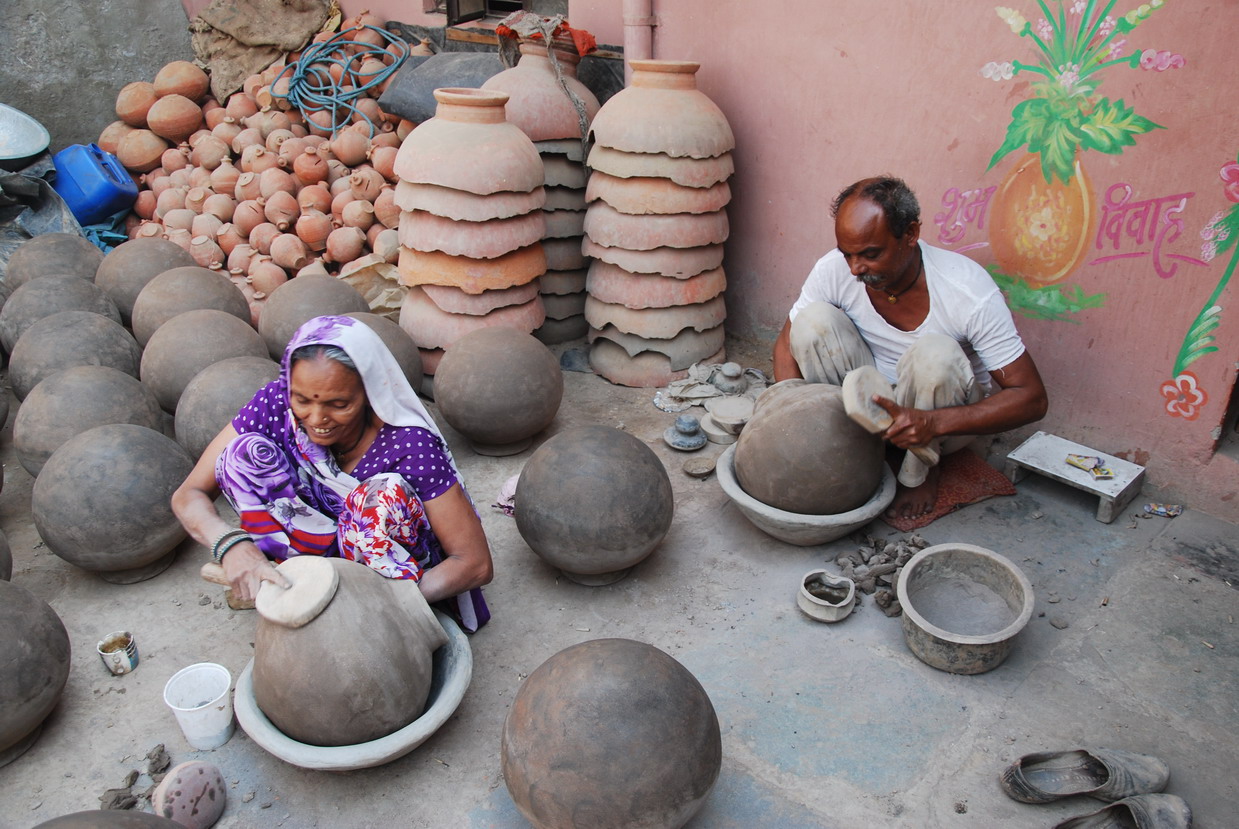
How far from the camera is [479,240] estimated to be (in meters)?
5.27

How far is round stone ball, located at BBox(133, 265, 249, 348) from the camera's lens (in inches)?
214

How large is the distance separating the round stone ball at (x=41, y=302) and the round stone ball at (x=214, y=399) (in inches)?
70.4

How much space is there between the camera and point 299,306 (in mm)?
5309

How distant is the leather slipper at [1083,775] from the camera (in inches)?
106

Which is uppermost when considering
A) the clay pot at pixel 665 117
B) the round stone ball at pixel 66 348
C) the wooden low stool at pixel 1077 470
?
the clay pot at pixel 665 117

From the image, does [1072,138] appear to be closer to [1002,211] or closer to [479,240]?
[1002,211]

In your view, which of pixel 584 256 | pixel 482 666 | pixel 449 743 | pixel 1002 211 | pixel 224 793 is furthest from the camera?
pixel 584 256

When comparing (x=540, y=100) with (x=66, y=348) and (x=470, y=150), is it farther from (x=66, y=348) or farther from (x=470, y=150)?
(x=66, y=348)

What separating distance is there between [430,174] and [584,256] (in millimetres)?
1351

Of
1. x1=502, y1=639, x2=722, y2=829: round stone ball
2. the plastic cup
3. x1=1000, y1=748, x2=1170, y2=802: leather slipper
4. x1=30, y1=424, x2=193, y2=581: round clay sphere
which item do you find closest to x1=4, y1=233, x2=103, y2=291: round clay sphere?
x1=30, y1=424, x2=193, y2=581: round clay sphere

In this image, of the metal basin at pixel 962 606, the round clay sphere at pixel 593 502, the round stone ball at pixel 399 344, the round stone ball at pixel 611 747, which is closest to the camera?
the round stone ball at pixel 611 747

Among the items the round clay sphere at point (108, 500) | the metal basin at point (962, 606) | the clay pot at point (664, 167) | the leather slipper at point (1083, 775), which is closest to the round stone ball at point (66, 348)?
the round clay sphere at point (108, 500)

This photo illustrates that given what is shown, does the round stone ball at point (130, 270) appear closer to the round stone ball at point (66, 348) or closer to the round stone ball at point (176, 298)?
the round stone ball at point (176, 298)

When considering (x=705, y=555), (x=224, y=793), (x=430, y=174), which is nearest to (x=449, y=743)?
(x=224, y=793)
